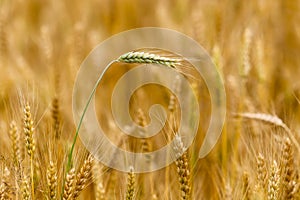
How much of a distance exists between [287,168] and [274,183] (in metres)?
0.11

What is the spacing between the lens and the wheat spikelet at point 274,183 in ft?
4.54

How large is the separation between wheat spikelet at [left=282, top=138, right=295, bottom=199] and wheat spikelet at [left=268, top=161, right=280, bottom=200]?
0.25ft

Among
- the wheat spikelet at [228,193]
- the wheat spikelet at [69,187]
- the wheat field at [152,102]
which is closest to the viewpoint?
the wheat spikelet at [69,187]

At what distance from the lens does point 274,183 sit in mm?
1385

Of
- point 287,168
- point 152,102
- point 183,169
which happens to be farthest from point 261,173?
point 152,102

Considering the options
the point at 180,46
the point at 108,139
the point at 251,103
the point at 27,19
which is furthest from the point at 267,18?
the point at 27,19

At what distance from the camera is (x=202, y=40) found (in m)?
2.52

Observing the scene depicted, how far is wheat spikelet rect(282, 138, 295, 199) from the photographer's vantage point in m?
1.46

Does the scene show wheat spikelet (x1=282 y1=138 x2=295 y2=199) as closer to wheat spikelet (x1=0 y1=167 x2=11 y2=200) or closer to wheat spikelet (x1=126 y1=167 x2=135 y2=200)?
wheat spikelet (x1=126 y1=167 x2=135 y2=200)

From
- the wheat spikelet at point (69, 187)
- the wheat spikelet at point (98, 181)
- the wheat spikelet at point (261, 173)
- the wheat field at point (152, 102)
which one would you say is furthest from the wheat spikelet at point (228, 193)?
the wheat spikelet at point (69, 187)

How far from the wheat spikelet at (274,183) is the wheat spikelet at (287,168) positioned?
3.0 inches

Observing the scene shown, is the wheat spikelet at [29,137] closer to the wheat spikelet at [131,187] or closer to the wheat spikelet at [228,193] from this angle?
→ the wheat spikelet at [131,187]

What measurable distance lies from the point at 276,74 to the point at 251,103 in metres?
0.67

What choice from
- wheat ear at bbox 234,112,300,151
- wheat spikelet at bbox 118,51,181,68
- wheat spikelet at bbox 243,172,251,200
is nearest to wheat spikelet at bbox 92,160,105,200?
wheat spikelet at bbox 118,51,181,68
